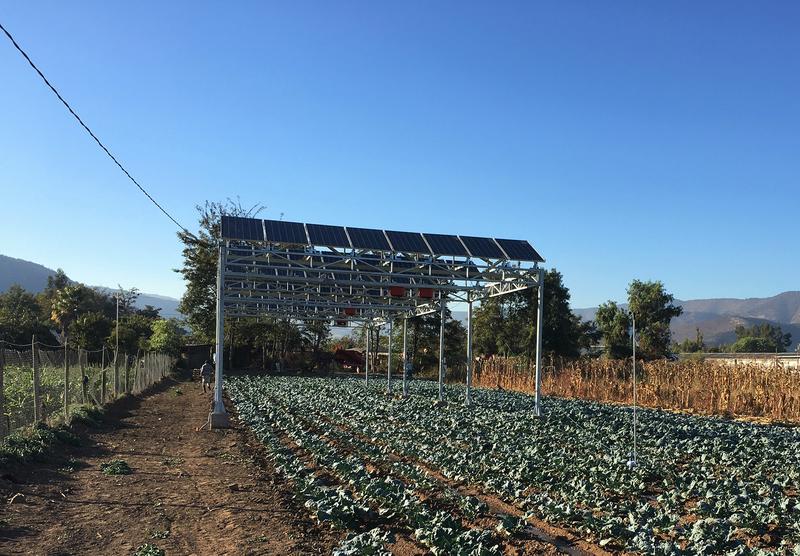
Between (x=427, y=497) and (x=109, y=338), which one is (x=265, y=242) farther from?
(x=109, y=338)

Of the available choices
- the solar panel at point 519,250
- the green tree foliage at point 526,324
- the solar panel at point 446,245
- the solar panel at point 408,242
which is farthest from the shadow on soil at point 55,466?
the green tree foliage at point 526,324

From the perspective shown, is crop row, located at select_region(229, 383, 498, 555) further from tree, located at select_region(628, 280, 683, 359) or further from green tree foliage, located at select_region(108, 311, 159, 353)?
tree, located at select_region(628, 280, 683, 359)

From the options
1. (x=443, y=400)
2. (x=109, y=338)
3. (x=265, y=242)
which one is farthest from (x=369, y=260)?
(x=109, y=338)

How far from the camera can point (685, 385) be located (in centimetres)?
2491

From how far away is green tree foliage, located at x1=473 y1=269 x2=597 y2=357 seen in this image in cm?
4478

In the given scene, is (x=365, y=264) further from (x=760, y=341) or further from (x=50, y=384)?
(x=760, y=341)

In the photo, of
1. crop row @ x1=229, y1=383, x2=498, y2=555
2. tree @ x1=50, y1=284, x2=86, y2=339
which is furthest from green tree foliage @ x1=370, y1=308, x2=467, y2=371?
crop row @ x1=229, y1=383, x2=498, y2=555

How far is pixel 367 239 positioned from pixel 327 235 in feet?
3.47

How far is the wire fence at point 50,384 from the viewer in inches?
497

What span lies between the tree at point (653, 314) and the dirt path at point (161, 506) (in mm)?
44032

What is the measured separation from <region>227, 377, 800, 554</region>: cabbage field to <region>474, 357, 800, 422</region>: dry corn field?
625 centimetres

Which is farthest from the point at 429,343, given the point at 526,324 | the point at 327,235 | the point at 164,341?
the point at 327,235

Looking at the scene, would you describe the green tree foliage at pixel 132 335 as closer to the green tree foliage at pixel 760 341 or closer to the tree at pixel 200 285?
the tree at pixel 200 285

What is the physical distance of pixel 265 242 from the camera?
16.2 metres
